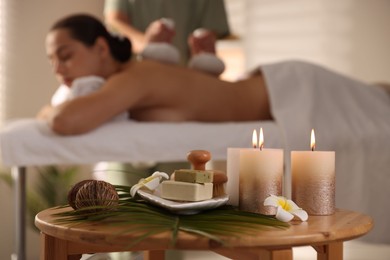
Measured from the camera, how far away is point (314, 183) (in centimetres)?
101

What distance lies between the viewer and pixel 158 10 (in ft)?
10.7

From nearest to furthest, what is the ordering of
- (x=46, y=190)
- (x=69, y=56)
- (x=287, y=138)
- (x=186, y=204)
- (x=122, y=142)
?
(x=186, y=204) < (x=122, y=142) < (x=287, y=138) < (x=69, y=56) < (x=46, y=190)

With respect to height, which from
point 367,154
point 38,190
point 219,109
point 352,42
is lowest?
point 38,190

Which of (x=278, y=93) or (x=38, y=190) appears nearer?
(x=278, y=93)

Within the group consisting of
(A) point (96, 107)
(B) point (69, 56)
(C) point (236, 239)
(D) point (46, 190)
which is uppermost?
(B) point (69, 56)

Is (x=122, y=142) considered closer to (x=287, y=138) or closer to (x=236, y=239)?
(x=287, y=138)

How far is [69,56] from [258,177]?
4.56ft

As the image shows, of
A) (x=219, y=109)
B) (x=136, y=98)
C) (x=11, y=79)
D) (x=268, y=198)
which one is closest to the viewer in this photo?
(x=268, y=198)

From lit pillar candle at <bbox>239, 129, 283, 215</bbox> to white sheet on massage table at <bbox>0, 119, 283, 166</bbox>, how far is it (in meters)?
0.97

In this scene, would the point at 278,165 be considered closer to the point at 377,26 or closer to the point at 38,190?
the point at 38,190

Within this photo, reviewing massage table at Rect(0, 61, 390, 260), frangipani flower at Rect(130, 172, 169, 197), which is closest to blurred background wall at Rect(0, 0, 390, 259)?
massage table at Rect(0, 61, 390, 260)

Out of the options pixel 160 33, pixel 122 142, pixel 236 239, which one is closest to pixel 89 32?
pixel 160 33

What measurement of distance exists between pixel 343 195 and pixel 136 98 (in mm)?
765

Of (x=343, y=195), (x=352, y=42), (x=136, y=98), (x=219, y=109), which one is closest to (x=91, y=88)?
(x=136, y=98)
